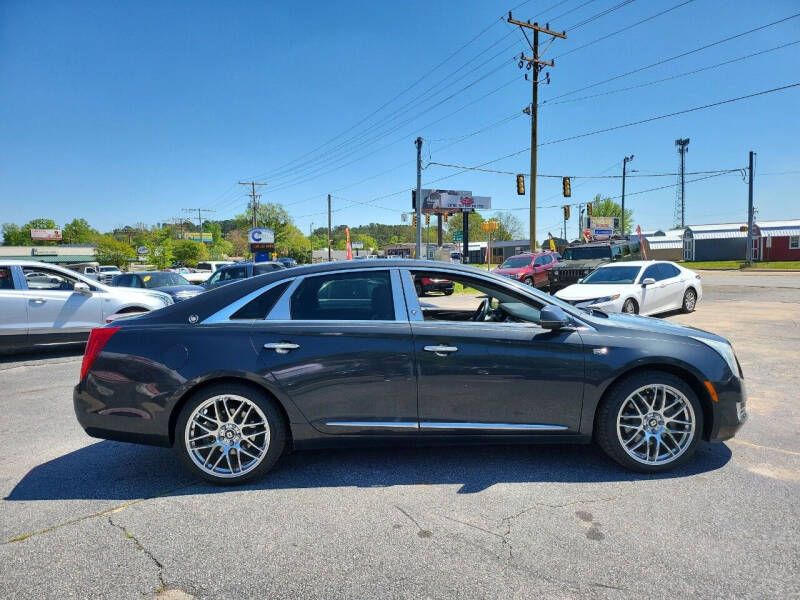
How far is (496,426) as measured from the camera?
347cm

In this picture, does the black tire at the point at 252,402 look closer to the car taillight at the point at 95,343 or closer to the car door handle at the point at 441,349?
the car taillight at the point at 95,343

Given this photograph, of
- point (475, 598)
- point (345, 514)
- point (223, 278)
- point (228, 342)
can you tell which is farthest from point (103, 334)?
point (223, 278)

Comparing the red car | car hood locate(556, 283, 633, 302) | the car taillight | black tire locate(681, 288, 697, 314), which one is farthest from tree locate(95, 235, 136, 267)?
the car taillight

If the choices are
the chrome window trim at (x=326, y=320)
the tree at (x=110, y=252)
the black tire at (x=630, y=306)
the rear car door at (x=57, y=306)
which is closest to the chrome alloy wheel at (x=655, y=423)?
the chrome window trim at (x=326, y=320)

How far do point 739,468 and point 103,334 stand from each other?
15.2ft

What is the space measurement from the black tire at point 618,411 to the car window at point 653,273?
9.14 meters

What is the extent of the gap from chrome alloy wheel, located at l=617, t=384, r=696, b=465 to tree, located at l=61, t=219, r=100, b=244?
15092cm

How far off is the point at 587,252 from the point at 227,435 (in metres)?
18.7

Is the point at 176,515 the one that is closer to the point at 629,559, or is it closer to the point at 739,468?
the point at 629,559

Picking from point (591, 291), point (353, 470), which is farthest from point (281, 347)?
point (591, 291)

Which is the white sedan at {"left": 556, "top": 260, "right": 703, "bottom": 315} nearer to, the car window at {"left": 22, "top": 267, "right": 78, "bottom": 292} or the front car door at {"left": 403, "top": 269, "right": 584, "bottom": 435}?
the front car door at {"left": 403, "top": 269, "right": 584, "bottom": 435}

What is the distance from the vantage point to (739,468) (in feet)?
11.8

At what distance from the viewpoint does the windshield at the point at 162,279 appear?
1450cm

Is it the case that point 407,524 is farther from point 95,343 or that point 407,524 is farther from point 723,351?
point 723,351
